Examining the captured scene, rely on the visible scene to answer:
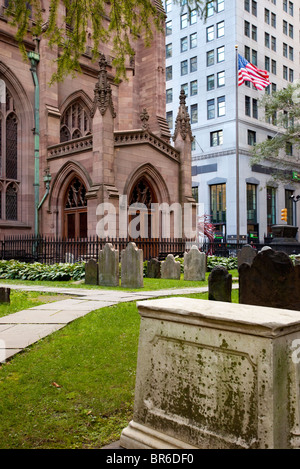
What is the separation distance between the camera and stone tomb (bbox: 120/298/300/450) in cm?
230

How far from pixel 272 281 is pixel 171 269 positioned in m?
10.4

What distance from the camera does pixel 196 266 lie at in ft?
48.2

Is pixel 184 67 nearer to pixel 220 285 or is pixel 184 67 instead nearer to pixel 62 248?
pixel 62 248

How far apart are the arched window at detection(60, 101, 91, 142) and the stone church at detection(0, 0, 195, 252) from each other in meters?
0.06

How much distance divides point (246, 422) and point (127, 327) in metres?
3.93

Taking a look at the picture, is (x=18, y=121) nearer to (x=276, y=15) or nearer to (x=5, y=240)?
(x=5, y=240)

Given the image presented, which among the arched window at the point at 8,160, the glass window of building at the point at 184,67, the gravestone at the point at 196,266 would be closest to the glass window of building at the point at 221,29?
the glass window of building at the point at 184,67

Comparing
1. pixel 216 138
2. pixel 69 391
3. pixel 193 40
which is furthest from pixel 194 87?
pixel 69 391

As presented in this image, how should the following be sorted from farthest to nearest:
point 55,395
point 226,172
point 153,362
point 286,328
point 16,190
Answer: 1. point 226,172
2. point 16,190
3. point 55,395
4. point 153,362
5. point 286,328

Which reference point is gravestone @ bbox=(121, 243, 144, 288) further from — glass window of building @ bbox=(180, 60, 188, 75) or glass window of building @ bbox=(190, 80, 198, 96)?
glass window of building @ bbox=(180, 60, 188, 75)

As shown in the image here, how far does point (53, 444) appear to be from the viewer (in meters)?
2.85

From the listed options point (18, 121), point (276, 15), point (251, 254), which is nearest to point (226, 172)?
point (276, 15)

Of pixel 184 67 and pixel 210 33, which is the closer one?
pixel 210 33

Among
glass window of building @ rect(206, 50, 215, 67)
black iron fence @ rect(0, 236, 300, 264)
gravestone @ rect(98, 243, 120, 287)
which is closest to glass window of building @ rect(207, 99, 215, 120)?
glass window of building @ rect(206, 50, 215, 67)
